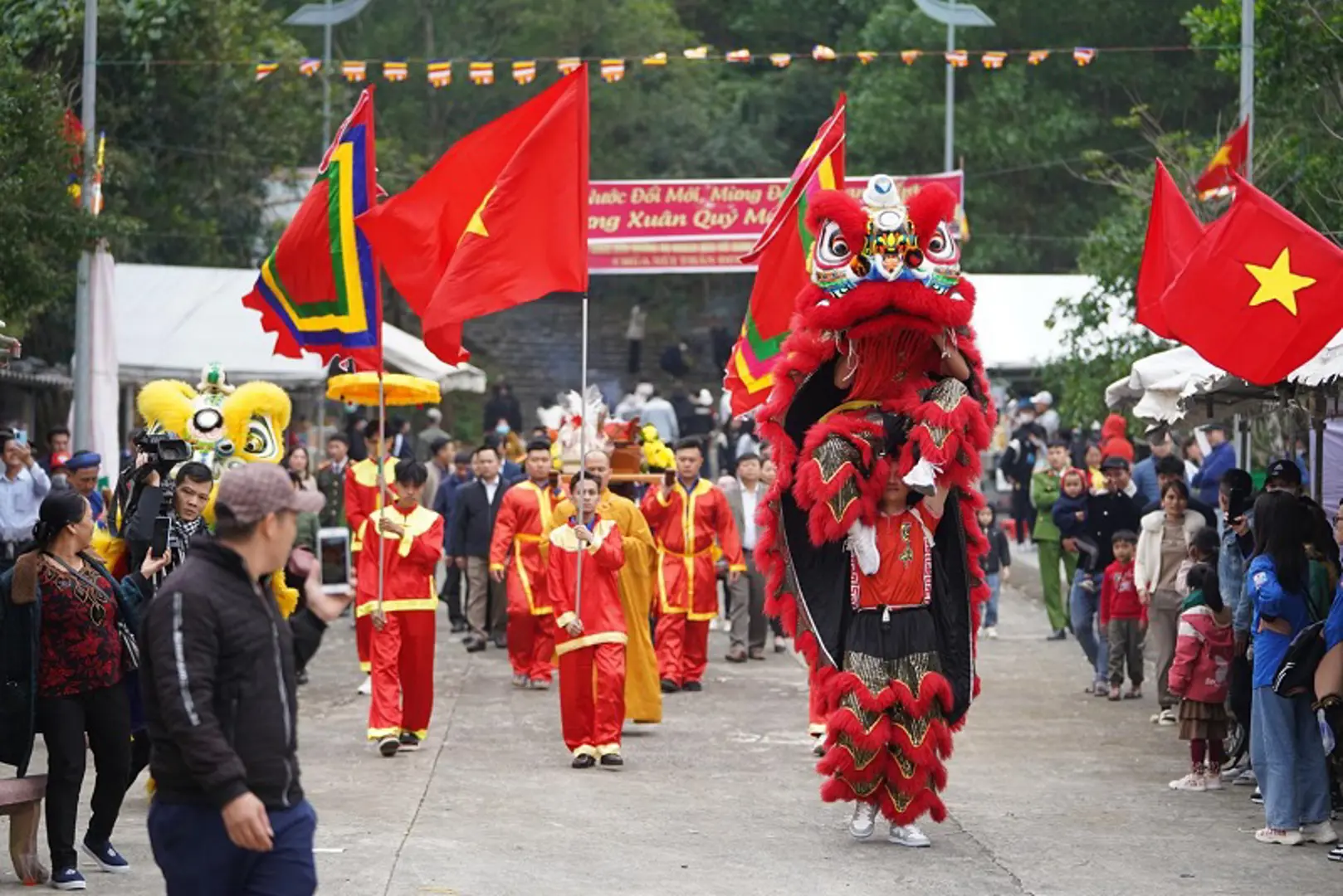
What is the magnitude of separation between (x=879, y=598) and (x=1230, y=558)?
2130 mm

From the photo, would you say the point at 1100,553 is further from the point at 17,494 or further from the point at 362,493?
the point at 17,494

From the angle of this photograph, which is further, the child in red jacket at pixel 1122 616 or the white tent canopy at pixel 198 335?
the white tent canopy at pixel 198 335

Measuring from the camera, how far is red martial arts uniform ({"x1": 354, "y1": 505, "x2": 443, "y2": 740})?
1261cm

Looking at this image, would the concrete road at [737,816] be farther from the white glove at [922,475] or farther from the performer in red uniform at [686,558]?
the white glove at [922,475]

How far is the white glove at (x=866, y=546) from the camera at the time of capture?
32.8 ft

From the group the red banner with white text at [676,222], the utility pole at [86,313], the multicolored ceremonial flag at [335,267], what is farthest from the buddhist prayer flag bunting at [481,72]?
the multicolored ceremonial flag at [335,267]

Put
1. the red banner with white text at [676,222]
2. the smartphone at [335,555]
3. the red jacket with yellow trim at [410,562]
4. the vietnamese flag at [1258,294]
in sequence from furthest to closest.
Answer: the red banner with white text at [676,222], the smartphone at [335,555], the red jacket with yellow trim at [410,562], the vietnamese flag at [1258,294]

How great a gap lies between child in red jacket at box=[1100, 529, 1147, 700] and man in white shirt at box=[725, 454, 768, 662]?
3.47 metres

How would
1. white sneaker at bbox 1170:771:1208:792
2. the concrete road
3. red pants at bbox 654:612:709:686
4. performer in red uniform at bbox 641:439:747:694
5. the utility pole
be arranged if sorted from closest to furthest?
1. the concrete road
2. white sneaker at bbox 1170:771:1208:792
3. red pants at bbox 654:612:709:686
4. performer in red uniform at bbox 641:439:747:694
5. the utility pole

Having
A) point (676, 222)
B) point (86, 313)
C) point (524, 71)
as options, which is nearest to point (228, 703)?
point (86, 313)

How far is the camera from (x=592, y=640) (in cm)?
1244

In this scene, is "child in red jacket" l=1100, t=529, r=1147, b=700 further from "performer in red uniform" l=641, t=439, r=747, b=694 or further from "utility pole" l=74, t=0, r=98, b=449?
"utility pole" l=74, t=0, r=98, b=449

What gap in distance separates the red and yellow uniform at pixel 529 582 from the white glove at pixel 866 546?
5.77 m

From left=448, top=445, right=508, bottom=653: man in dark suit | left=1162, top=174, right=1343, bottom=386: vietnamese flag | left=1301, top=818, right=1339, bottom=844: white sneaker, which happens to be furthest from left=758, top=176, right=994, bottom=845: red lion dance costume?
left=448, top=445, right=508, bottom=653: man in dark suit
